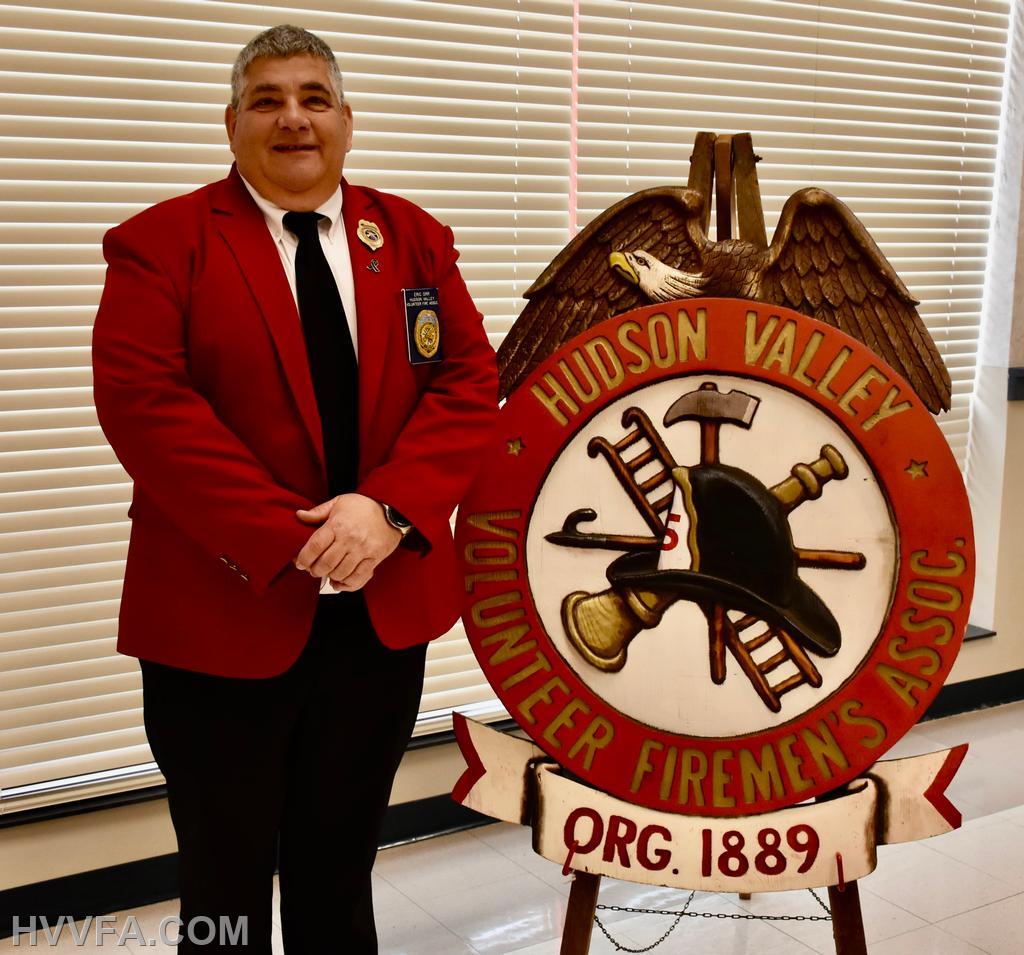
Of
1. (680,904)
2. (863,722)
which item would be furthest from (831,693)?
(680,904)

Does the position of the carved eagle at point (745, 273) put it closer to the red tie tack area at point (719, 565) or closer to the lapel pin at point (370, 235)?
the red tie tack area at point (719, 565)

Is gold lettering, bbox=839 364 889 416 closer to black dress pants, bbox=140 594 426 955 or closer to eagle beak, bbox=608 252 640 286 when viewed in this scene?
eagle beak, bbox=608 252 640 286

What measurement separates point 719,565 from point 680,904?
39.3 inches

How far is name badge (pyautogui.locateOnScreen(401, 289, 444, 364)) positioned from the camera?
5.30 feet

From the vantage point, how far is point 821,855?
1.74m

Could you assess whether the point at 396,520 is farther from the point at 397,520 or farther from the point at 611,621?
the point at 611,621

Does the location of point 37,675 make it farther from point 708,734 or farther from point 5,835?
point 708,734

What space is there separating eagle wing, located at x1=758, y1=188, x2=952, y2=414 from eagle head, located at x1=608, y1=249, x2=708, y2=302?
0.11 m

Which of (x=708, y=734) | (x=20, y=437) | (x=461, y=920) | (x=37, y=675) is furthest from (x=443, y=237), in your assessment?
(x=461, y=920)

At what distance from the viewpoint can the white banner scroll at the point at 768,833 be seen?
1.74m

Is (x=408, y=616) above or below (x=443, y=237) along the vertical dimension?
below

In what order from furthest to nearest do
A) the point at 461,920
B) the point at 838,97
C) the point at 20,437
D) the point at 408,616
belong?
the point at 838,97 → the point at 461,920 → the point at 20,437 → the point at 408,616

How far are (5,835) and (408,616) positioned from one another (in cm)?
117

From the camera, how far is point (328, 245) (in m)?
1.61
